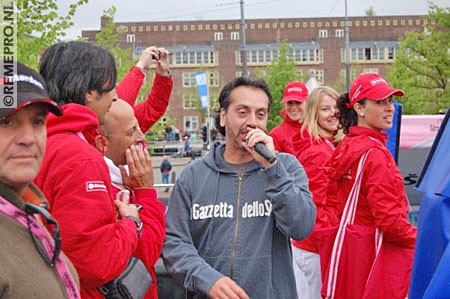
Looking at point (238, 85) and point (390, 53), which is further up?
point (390, 53)

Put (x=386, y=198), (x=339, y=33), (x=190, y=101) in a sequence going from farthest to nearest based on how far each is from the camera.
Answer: (x=339, y=33), (x=190, y=101), (x=386, y=198)

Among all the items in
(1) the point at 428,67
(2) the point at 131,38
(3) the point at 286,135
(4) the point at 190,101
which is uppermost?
(2) the point at 131,38

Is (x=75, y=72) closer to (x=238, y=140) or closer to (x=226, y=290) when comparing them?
(x=238, y=140)

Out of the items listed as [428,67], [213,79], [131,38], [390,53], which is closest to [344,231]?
→ [428,67]

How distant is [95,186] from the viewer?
2.30m

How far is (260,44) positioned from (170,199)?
7734 centimetres

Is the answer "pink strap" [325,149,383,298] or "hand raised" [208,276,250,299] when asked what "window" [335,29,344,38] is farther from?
"hand raised" [208,276,250,299]

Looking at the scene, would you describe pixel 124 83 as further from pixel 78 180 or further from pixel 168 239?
pixel 78 180

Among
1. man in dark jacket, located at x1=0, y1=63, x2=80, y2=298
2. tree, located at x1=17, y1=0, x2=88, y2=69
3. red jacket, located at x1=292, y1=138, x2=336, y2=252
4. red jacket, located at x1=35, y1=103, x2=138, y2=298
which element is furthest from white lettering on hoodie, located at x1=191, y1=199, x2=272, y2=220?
tree, located at x1=17, y1=0, x2=88, y2=69

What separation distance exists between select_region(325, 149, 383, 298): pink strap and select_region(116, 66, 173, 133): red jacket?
147cm

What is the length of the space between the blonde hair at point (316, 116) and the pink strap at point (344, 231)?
1530mm

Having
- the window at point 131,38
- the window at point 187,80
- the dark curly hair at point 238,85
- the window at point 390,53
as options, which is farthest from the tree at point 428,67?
the window at point 131,38

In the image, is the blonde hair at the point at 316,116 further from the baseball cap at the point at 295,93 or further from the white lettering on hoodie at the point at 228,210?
the white lettering on hoodie at the point at 228,210

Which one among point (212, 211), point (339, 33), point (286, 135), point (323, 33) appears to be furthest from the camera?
point (323, 33)
